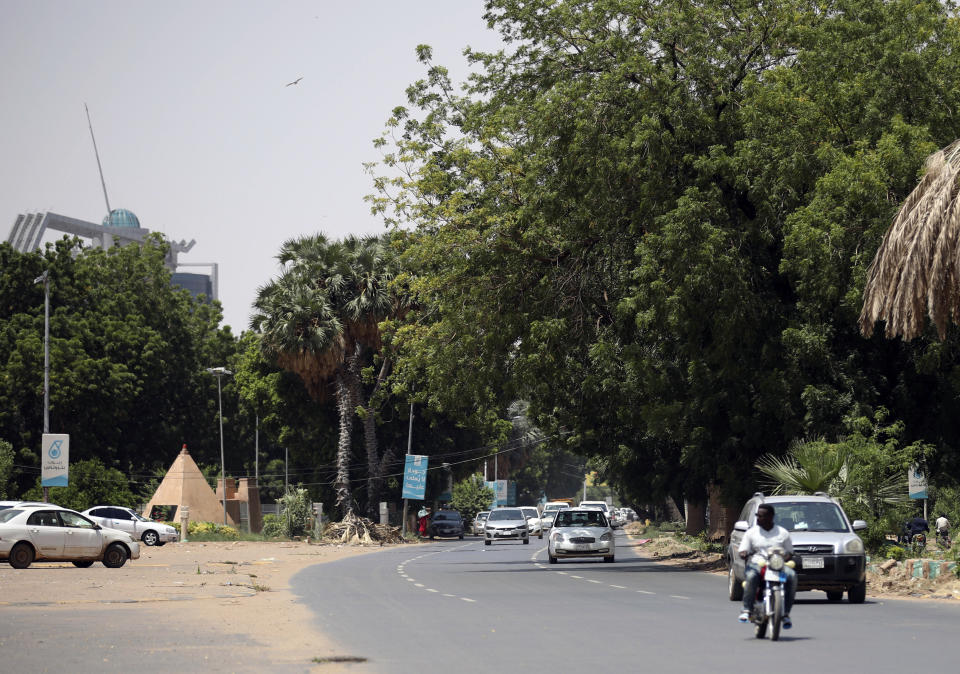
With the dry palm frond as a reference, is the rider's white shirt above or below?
below

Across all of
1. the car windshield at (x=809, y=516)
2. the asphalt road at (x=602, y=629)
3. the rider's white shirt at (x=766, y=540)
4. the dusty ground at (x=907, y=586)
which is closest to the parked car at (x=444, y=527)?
the asphalt road at (x=602, y=629)

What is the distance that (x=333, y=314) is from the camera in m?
65.6

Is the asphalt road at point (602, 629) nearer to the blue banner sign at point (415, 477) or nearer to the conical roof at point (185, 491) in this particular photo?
the blue banner sign at point (415, 477)

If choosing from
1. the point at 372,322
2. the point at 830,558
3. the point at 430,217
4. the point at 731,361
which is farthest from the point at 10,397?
the point at 830,558

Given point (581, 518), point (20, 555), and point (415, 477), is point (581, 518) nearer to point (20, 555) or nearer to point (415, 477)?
point (20, 555)

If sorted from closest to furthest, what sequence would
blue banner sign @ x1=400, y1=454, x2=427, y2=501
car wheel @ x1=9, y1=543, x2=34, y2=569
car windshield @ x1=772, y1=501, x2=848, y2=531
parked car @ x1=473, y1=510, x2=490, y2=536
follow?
car windshield @ x1=772, y1=501, x2=848, y2=531 → car wheel @ x1=9, y1=543, x2=34, y2=569 → blue banner sign @ x1=400, y1=454, x2=427, y2=501 → parked car @ x1=473, y1=510, x2=490, y2=536

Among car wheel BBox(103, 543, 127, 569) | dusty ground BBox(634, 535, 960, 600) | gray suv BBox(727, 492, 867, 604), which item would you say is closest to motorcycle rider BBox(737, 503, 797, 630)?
gray suv BBox(727, 492, 867, 604)

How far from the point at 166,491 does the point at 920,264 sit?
54.0 m

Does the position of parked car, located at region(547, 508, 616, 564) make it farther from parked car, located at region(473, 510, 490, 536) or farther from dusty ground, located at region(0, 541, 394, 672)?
parked car, located at region(473, 510, 490, 536)

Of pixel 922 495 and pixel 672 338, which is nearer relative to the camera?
pixel 922 495

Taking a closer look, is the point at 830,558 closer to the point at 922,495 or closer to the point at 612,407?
the point at 922,495

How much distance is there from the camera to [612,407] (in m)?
36.9

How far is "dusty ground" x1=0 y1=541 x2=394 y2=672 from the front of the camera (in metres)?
15.3

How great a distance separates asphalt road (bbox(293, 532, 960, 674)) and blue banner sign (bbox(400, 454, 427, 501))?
39328 millimetres
